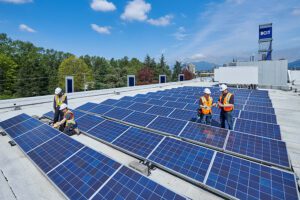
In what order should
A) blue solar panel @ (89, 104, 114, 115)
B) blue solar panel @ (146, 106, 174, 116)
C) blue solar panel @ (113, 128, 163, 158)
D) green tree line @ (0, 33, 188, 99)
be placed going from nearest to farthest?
blue solar panel @ (113, 128, 163, 158), blue solar panel @ (146, 106, 174, 116), blue solar panel @ (89, 104, 114, 115), green tree line @ (0, 33, 188, 99)

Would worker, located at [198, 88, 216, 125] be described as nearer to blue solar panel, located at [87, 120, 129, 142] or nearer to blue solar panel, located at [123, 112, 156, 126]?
blue solar panel, located at [123, 112, 156, 126]

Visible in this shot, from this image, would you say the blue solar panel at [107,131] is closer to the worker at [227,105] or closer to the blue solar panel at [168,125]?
the blue solar panel at [168,125]

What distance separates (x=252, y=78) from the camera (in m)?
25.0

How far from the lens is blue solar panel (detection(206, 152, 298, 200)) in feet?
10.3

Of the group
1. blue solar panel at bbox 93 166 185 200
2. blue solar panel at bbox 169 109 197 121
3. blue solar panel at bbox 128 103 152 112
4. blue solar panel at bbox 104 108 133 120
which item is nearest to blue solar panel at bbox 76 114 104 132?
blue solar panel at bbox 104 108 133 120

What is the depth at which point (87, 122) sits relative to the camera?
7164mm

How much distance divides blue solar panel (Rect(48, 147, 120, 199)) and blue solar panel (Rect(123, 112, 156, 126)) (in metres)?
2.97

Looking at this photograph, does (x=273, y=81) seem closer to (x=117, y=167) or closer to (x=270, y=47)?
(x=270, y=47)

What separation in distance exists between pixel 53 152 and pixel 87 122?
8.60ft

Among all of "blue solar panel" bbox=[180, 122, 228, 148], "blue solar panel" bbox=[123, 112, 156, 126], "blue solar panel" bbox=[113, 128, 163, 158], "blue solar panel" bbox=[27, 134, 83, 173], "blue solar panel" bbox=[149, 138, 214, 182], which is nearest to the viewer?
"blue solar panel" bbox=[149, 138, 214, 182]

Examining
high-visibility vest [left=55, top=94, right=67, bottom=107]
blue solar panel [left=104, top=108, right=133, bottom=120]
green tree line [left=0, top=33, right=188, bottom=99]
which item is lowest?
blue solar panel [left=104, top=108, right=133, bottom=120]

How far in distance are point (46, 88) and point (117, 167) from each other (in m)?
42.3

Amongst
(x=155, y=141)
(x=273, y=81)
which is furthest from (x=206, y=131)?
(x=273, y=81)

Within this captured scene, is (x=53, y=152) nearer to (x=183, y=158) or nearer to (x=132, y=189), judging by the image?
(x=132, y=189)
